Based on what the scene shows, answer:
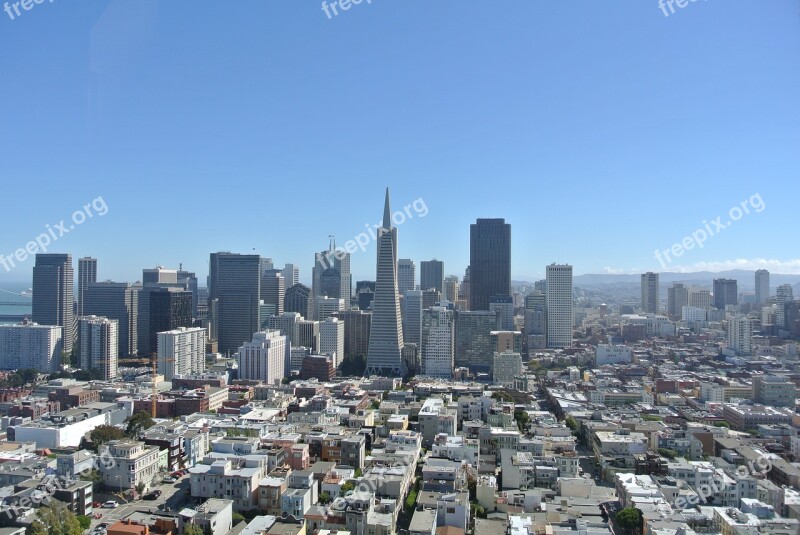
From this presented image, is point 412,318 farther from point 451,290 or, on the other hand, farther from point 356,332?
point 451,290

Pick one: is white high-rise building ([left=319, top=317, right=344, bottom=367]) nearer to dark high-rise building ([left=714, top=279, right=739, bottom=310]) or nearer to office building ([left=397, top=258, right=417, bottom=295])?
office building ([left=397, top=258, right=417, bottom=295])

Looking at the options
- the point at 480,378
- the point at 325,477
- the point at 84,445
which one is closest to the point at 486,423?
the point at 325,477

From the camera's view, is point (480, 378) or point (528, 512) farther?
point (480, 378)

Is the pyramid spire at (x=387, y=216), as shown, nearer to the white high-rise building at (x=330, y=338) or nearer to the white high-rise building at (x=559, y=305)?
the white high-rise building at (x=330, y=338)

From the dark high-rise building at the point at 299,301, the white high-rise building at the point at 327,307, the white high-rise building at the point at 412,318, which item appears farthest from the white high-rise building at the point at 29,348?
the white high-rise building at the point at 412,318

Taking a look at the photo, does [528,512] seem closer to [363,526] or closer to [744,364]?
Answer: [363,526]

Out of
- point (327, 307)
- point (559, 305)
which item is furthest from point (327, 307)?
point (559, 305)

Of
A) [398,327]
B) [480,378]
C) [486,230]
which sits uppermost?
[486,230]
